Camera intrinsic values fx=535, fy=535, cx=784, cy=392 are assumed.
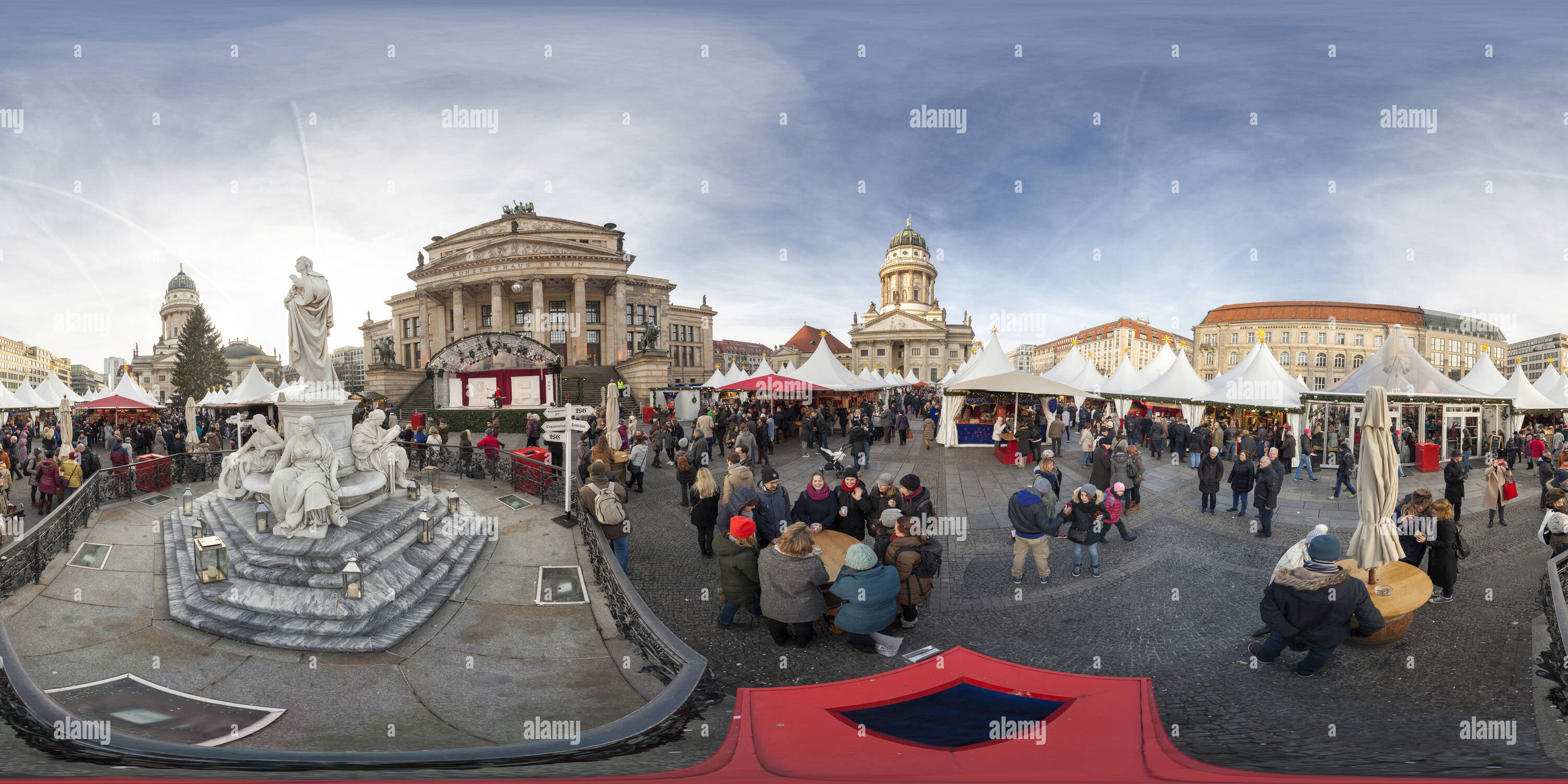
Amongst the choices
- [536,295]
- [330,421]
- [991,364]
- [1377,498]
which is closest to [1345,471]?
[1377,498]

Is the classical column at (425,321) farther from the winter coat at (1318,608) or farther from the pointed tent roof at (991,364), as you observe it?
the winter coat at (1318,608)

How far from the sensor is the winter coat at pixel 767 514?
6302 mm

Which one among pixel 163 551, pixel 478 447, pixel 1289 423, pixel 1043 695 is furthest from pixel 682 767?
pixel 1289 423

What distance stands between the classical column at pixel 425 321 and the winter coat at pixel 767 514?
44.0m

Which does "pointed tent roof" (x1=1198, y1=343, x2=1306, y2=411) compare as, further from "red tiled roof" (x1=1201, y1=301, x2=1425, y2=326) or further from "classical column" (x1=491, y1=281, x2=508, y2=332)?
"red tiled roof" (x1=1201, y1=301, x2=1425, y2=326)

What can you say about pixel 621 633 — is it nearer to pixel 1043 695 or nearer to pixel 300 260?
pixel 1043 695

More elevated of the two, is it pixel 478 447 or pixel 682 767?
pixel 478 447

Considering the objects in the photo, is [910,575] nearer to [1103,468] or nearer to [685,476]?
[685,476]

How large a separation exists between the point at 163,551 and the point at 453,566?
430 cm

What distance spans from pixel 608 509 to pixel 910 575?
378 centimetres

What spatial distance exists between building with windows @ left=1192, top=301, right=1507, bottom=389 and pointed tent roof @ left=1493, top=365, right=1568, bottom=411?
62.4 metres

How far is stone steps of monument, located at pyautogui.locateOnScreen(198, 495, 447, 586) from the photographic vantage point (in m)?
5.88

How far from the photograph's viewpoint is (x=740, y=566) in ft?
16.9

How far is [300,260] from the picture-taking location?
310 inches
